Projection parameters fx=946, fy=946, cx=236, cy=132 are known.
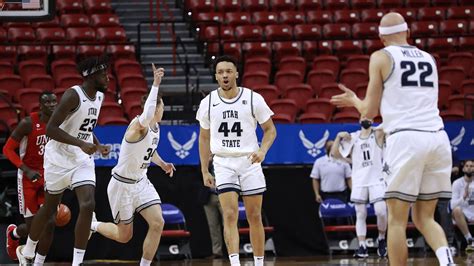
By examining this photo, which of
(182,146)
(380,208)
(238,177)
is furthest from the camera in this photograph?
(182,146)

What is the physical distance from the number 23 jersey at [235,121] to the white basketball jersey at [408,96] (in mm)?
2832

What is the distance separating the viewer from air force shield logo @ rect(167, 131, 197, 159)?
52.0 ft

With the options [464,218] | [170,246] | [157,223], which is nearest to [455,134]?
[464,218]

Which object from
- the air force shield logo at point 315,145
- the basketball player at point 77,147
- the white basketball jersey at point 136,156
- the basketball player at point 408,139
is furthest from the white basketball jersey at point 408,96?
the air force shield logo at point 315,145

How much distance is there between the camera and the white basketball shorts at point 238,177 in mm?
9953

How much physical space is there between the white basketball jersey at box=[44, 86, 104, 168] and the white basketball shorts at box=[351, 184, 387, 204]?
20.0ft

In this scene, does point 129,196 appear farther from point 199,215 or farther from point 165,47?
point 165,47

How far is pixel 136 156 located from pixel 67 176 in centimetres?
81

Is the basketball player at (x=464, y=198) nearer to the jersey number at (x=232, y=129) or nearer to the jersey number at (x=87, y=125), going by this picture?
the jersey number at (x=232, y=129)

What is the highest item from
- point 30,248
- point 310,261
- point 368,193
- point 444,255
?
point 444,255

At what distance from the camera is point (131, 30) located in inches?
880

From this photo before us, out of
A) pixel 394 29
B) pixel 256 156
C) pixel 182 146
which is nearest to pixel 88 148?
pixel 256 156

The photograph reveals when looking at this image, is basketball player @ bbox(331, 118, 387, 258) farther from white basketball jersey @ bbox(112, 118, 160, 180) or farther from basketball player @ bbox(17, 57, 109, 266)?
basketball player @ bbox(17, 57, 109, 266)

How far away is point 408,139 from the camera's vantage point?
724cm
